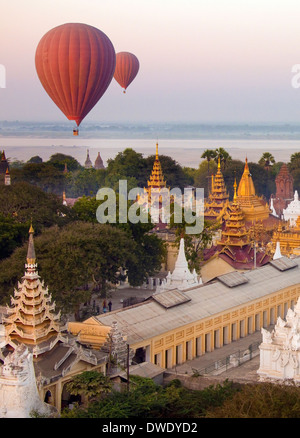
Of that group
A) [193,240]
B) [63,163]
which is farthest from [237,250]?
[63,163]

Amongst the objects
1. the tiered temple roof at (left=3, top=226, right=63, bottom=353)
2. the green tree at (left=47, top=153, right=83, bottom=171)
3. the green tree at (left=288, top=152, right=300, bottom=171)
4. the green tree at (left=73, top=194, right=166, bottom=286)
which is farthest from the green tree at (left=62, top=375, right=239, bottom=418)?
the green tree at (left=288, top=152, right=300, bottom=171)

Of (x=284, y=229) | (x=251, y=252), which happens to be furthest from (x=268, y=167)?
(x=251, y=252)

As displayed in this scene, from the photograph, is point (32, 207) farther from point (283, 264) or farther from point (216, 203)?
point (216, 203)

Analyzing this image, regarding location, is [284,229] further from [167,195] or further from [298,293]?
[167,195]

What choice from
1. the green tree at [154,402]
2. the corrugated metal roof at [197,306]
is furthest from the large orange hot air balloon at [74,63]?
the green tree at [154,402]

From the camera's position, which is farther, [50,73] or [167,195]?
[167,195]

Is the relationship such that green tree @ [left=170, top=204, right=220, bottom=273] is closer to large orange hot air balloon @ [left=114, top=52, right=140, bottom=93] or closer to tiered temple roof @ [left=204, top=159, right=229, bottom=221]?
tiered temple roof @ [left=204, top=159, right=229, bottom=221]
